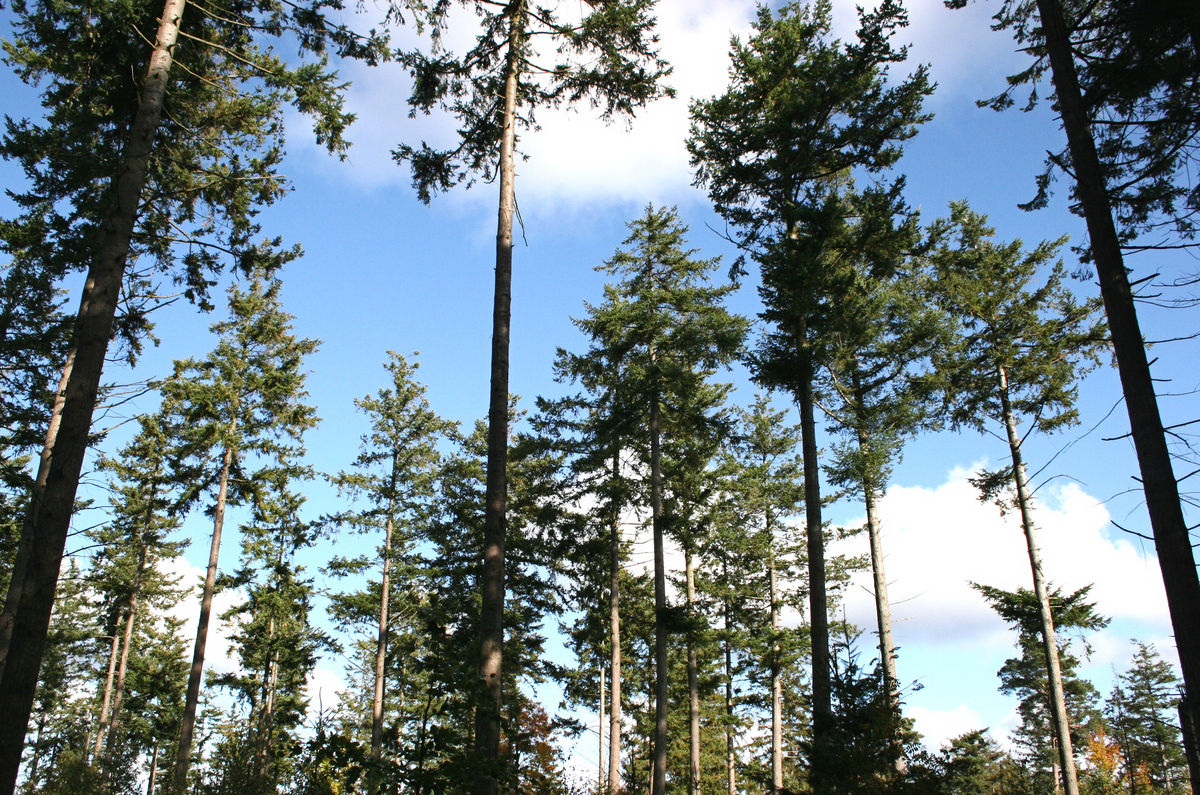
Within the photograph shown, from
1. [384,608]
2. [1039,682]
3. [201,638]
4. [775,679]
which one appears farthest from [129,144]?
[1039,682]

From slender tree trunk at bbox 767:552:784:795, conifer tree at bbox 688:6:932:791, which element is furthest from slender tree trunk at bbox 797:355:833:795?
slender tree trunk at bbox 767:552:784:795

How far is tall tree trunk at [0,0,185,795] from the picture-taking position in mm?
6309

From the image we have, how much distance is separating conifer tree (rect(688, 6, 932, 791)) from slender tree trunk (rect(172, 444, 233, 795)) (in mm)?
16036

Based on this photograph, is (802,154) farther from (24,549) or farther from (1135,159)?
(24,549)

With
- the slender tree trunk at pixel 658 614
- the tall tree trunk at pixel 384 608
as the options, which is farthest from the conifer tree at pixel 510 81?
the tall tree trunk at pixel 384 608

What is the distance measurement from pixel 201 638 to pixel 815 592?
16804mm

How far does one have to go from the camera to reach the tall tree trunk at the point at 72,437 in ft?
20.7

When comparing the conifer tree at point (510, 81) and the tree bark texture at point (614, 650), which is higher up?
the conifer tree at point (510, 81)

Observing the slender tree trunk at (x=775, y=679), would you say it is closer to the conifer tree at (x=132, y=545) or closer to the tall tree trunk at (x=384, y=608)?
the tall tree trunk at (x=384, y=608)

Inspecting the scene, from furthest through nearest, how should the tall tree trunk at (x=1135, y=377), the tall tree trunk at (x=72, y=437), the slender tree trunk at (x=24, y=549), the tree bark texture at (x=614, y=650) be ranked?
the tree bark texture at (x=614, y=650)
the slender tree trunk at (x=24, y=549)
the tall tree trunk at (x=72, y=437)
the tall tree trunk at (x=1135, y=377)

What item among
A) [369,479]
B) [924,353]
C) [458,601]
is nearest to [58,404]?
[369,479]

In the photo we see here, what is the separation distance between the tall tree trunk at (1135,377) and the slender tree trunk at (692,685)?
1160cm

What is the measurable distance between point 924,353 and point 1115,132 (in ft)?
28.4

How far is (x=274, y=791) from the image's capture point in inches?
418
